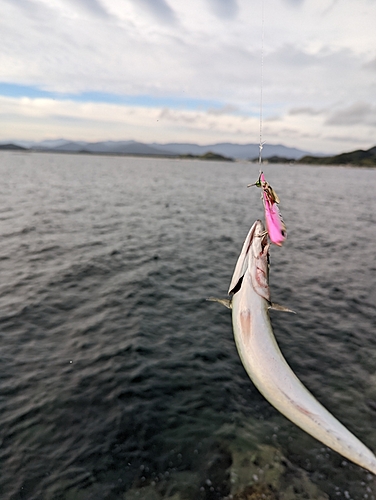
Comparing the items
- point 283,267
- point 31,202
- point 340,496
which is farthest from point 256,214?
point 340,496

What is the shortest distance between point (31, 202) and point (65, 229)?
55.2 feet

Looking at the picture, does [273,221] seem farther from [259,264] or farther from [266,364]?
[266,364]

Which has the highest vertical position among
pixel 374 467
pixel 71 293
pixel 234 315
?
pixel 234 315

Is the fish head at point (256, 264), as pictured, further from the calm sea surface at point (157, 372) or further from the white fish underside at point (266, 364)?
the calm sea surface at point (157, 372)

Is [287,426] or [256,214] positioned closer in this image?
[287,426]

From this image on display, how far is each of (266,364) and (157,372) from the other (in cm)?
635

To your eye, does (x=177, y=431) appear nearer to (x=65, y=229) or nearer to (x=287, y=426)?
(x=287, y=426)

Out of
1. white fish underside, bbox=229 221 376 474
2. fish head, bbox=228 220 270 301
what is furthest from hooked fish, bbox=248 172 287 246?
white fish underside, bbox=229 221 376 474

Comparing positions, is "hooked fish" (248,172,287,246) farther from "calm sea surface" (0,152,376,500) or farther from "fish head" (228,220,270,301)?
"calm sea surface" (0,152,376,500)

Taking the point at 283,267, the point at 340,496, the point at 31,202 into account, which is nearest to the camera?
the point at 340,496

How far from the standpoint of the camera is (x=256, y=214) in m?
42.0

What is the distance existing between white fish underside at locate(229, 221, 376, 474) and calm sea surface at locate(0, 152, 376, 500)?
3893mm

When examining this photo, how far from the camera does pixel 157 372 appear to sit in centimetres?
1017

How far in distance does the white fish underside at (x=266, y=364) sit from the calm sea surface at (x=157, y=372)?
153 inches
